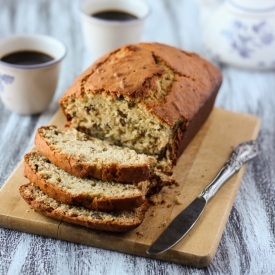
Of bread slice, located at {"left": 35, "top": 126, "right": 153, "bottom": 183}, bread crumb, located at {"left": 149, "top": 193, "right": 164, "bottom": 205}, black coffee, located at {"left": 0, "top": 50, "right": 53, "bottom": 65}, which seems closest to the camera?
bread slice, located at {"left": 35, "top": 126, "right": 153, "bottom": 183}

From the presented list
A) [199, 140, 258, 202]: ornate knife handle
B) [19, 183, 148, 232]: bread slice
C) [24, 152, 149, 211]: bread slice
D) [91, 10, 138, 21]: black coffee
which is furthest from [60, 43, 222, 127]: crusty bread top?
[91, 10, 138, 21]: black coffee

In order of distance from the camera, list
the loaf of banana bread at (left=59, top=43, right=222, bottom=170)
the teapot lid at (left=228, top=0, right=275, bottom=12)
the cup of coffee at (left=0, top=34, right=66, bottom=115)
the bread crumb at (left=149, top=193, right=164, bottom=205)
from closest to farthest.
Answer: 1. the bread crumb at (left=149, top=193, right=164, bottom=205)
2. the loaf of banana bread at (left=59, top=43, right=222, bottom=170)
3. the cup of coffee at (left=0, top=34, right=66, bottom=115)
4. the teapot lid at (left=228, top=0, right=275, bottom=12)

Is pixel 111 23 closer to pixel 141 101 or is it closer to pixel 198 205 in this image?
pixel 141 101

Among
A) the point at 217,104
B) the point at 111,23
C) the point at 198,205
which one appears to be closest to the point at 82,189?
the point at 198,205

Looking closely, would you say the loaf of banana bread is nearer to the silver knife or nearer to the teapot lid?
the silver knife

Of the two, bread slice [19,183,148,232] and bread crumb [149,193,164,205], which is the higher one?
bread slice [19,183,148,232]

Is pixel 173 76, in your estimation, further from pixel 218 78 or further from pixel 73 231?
pixel 73 231
